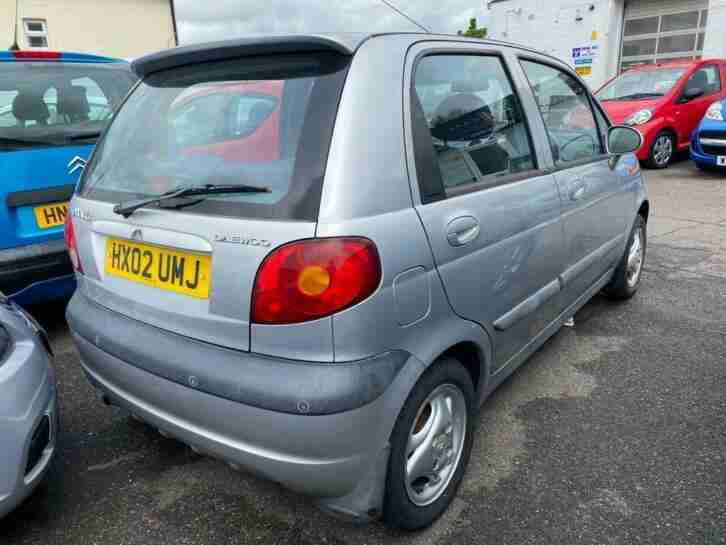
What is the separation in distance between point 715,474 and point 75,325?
249cm

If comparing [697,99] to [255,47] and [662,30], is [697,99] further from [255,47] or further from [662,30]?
[255,47]

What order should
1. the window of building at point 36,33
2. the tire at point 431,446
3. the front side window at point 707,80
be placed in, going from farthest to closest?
the window of building at point 36,33 < the front side window at point 707,80 < the tire at point 431,446

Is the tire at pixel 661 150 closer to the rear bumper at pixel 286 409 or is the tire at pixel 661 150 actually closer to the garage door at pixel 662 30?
the garage door at pixel 662 30

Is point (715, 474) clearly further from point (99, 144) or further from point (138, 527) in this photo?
point (99, 144)

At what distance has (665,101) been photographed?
30.3 ft

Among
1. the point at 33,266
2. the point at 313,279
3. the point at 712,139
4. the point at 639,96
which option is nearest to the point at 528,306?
the point at 313,279

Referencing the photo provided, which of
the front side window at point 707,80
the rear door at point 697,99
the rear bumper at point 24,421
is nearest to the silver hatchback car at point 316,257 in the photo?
the rear bumper at point 24,421

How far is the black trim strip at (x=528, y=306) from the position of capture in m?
2.24

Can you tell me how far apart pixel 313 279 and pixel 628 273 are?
306 cm

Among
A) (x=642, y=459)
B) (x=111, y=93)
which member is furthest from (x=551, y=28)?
(x=642, y=459)

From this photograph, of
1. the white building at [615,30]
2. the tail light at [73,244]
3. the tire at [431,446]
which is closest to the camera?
the tire at [431,446]

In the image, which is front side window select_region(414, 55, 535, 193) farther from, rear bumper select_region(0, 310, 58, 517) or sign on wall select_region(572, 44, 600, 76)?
sign on wall select_region(572, 44, 600, 76)

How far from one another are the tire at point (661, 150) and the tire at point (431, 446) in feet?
28.8

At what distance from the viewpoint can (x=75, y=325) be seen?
2.15m
